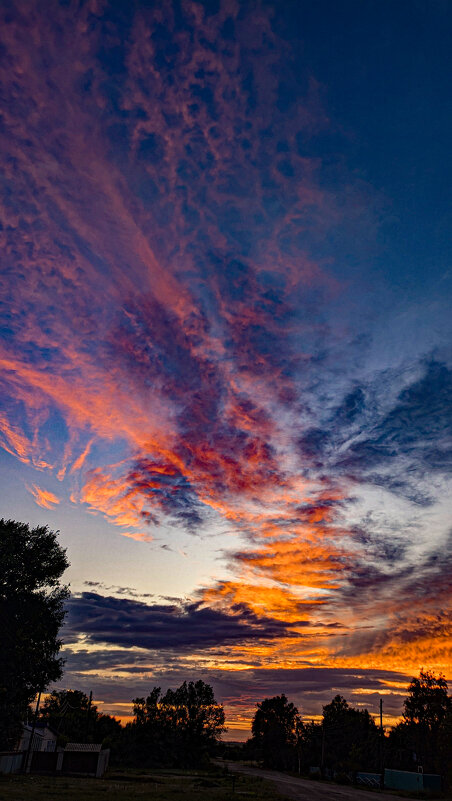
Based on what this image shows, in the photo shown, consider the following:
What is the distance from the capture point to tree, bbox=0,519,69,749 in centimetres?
4138

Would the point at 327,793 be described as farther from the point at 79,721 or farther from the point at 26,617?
the point at 79,721

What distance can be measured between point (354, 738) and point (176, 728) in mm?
50445

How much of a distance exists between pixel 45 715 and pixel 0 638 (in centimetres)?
8900

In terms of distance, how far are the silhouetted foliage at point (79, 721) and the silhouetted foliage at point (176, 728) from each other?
17.1 feet

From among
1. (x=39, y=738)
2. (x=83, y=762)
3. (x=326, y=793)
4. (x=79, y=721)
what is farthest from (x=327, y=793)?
(x=79, y=721)

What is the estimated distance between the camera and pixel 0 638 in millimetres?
41875

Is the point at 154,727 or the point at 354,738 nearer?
the point at 154,727

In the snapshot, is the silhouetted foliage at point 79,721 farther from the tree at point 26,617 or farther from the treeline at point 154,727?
the tree at point 26,617

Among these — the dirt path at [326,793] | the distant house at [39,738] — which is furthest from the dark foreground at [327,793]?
the distant house at [39,738]

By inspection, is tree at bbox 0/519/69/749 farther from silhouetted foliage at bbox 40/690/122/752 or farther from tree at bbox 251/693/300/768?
tree at bbox 251/693/300/768

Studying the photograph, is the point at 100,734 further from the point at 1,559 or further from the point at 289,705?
the point at 289,705

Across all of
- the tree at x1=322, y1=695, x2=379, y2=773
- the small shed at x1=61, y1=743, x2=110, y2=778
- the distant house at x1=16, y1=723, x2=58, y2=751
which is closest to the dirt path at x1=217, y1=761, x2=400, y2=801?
the small shed at x1=61, y1=743, x2=110, y2=778

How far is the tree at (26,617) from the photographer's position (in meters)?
41.4

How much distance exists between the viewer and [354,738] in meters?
139
